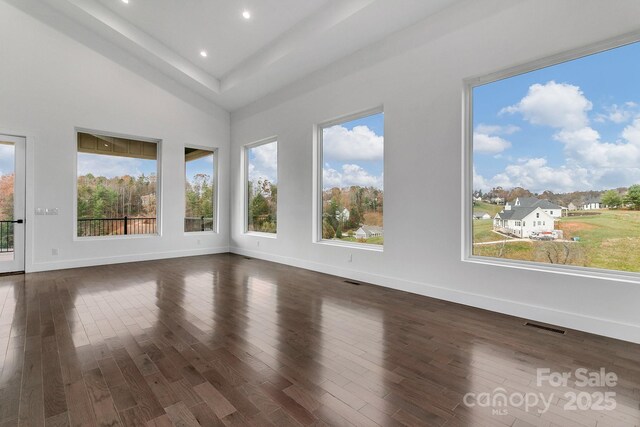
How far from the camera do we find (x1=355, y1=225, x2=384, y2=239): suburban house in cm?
493

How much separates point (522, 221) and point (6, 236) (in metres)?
7.93

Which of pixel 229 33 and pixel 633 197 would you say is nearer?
pixel 633 197

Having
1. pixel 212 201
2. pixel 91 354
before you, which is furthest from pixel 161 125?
pixel 91 354

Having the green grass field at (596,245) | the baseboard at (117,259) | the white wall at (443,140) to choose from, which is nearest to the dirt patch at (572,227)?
the green grass field at (596,245)

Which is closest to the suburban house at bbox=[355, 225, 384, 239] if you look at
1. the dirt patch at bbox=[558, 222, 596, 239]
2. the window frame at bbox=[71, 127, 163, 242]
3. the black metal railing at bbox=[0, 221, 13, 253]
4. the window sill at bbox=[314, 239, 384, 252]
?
the window sill at bbox=[314, 239, 384, 252]

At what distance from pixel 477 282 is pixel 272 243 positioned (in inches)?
165

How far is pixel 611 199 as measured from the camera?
9.96ft

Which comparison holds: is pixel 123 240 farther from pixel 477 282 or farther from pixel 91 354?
pixel 477 282

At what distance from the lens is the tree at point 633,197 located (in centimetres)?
289

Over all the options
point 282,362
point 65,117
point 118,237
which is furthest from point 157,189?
point 282,362

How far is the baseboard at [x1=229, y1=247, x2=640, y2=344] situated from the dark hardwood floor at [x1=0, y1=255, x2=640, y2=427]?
12cm

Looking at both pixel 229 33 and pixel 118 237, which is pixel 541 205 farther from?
pixel 118 237

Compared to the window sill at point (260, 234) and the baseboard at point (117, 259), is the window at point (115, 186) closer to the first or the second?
the baseboard at point (117, 259)

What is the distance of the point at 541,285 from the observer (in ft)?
10.6
